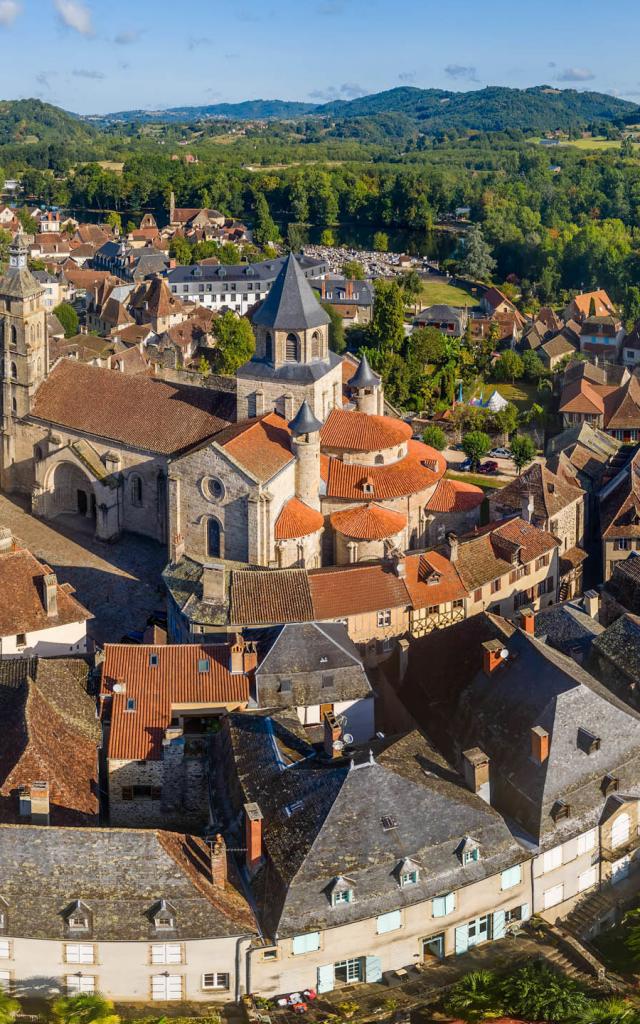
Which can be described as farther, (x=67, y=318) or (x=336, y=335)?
(x=67, y=318)

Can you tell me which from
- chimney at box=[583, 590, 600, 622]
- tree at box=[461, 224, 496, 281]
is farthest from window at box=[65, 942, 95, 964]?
tree at box=[461, 224, 496, 281]

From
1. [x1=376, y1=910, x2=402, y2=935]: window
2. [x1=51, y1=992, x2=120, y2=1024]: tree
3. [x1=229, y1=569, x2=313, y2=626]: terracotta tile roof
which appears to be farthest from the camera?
[x1=229, y1=569, x2=313, y2=626]: terracotta tile roof

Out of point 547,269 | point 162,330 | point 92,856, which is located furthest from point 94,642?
point 547,269

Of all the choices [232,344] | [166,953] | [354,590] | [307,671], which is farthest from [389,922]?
[232,344]

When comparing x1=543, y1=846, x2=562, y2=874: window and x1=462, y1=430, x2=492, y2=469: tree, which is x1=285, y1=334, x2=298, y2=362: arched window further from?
x1=543, y1=846, x2=562, y2=874: window

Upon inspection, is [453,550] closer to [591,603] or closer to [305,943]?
[591,603]

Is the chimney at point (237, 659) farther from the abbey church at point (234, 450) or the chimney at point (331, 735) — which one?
the abbey church at point (234, 450)
